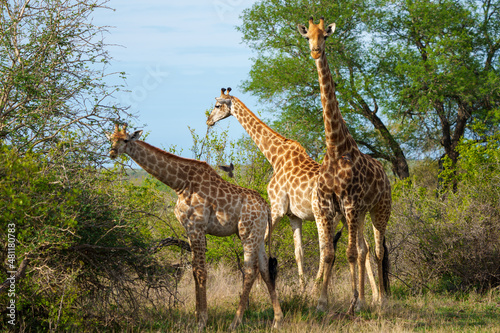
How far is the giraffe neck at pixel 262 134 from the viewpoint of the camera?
396 inches

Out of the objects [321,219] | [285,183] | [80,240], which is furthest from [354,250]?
[80,240]

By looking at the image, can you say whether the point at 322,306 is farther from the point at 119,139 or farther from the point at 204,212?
the point at 119,139

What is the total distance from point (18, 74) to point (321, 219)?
4.86 m

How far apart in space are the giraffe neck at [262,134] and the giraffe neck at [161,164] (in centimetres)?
257

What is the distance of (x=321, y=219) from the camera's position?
8.34m

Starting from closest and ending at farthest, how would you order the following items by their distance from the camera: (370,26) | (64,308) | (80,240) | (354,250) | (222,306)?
(64,308) → (80,240) → (354,250) → (222,306) → (370,26)

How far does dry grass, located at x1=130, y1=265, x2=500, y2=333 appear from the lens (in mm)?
7523

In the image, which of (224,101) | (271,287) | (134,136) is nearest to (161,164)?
(134,136)

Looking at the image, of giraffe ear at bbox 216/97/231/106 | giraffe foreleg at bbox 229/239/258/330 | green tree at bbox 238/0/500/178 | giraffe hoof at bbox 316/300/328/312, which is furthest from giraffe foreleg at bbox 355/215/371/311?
green tree at bbox 238/0/500/178

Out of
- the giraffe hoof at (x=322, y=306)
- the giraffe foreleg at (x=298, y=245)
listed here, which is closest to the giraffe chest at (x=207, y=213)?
the giraffe hoof at (x=322, y=306)

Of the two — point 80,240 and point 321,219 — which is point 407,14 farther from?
point 80,240

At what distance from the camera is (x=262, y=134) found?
10133 millimetres

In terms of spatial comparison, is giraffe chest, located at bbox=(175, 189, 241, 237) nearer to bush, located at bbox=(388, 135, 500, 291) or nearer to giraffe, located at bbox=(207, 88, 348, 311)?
giraffe, located at bbox=(207, 88, 348, 311)

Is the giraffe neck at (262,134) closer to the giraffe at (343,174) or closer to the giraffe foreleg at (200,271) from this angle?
the giraffe at (343,174)
